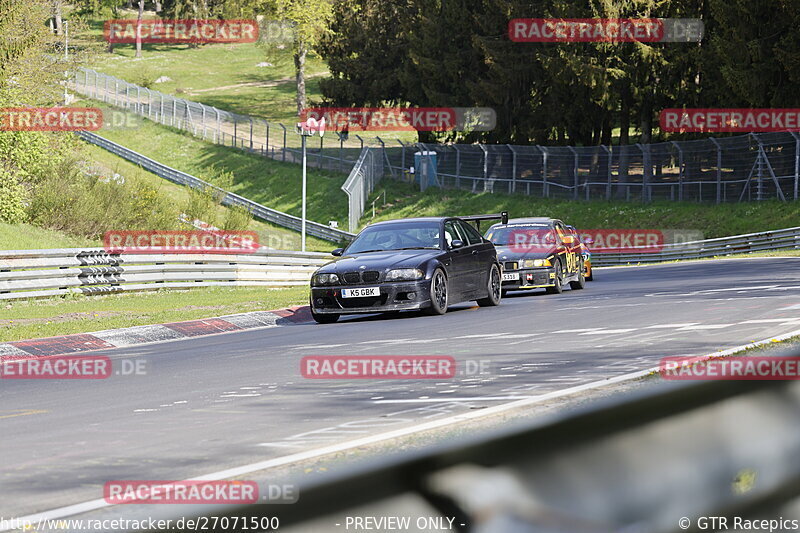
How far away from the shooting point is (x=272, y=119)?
96.7m

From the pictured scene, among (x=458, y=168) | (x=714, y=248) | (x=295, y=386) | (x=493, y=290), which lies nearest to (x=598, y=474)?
(x=295, y=386)

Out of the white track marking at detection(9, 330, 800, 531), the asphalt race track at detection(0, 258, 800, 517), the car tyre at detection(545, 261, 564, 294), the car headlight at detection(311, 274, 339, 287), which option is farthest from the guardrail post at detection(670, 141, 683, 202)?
the white track marking at detection(9, 330, 800, 531)

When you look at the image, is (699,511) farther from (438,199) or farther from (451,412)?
(438,199)

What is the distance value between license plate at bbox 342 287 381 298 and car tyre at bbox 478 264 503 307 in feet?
9.79

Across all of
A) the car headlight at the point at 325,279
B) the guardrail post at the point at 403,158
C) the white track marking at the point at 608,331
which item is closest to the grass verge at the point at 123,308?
the car headlight at the point at 325,279

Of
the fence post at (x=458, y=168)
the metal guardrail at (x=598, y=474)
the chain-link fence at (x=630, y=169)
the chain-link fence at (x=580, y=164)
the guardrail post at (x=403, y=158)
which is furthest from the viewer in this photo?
the guardrail post at (x=403, y=158)

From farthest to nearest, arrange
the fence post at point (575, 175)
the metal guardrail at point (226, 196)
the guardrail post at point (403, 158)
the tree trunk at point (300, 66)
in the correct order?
the tree trunk at point (300, 66) → the guardrail post at point (403, 158) → the metal guardrail at point (226, 196) → the fence post at point (575, 175)

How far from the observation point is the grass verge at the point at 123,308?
54.8 feet

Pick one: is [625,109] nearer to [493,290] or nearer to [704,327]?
[493,290]

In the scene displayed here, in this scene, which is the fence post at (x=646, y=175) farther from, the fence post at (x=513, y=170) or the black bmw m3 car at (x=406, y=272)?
the black bmw m3 car at (x=406, y=272)

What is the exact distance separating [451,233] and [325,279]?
2598mm

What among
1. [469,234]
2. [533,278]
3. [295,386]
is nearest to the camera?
[295,386]

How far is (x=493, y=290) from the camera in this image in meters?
19.9

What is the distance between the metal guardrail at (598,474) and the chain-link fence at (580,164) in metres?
40.7
